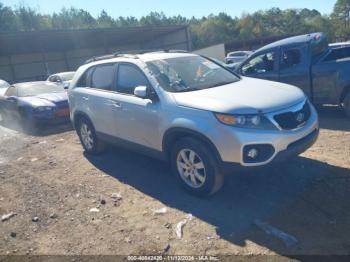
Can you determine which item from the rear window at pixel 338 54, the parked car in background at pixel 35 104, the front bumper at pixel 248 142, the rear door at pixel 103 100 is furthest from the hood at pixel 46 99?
the front bumper at pixel 248 142

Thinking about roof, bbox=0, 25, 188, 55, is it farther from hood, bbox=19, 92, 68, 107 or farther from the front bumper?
the front bumper

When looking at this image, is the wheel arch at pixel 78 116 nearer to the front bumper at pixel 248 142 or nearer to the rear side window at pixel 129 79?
the rear side window at pixel 129 79

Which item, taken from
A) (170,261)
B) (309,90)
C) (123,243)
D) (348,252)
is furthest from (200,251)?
(309,90)

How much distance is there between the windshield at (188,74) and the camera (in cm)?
490

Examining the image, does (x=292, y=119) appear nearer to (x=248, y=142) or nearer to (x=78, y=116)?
(x=248, y=142)

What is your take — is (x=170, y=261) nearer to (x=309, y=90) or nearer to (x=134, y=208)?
(x=134, y=208)

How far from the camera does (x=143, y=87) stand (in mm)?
4805

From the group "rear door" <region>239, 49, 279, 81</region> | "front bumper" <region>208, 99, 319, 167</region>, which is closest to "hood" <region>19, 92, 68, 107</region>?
"rear door" <region>239, 49, 279, 81</region>

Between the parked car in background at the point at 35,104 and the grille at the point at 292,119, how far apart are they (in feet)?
23.4

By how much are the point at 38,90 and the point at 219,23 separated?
84532mm

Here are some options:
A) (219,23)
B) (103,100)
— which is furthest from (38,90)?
(219,23)

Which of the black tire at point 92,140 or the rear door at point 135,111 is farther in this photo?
the black tire at point 92,140

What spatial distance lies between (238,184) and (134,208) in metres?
1.43

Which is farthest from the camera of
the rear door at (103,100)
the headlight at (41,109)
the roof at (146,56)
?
the headlight at (41,109)
